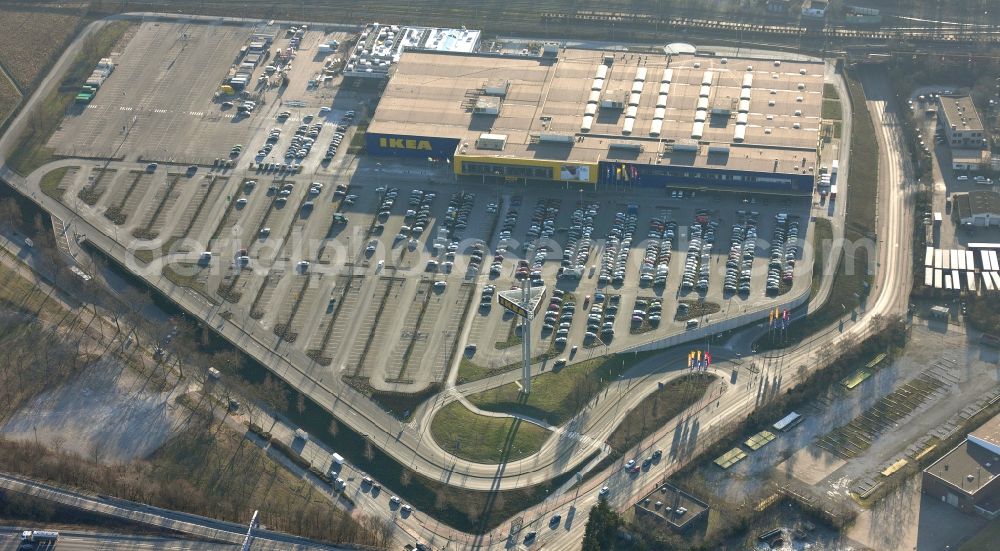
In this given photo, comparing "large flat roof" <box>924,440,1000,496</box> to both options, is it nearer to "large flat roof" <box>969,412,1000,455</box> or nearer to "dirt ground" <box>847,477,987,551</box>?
"large flat roof" <box>969,412,1000,455</box>

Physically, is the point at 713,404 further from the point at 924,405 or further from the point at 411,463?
the point at 411,463

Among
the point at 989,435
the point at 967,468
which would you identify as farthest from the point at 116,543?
the point at 989,435

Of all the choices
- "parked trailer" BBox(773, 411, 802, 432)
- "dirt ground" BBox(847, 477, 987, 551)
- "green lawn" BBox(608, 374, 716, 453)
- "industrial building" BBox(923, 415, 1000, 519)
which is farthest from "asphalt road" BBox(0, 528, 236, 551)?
"industrial building" BBox(923, 415, 1000, 519)

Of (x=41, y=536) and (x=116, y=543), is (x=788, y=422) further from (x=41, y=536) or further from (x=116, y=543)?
(x=41, y=536)

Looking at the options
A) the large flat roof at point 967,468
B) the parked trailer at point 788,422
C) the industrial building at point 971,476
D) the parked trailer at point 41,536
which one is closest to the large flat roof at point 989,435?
the industrial building at point 971,476

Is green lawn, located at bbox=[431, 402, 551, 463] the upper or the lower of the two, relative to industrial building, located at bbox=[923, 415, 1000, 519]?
lower

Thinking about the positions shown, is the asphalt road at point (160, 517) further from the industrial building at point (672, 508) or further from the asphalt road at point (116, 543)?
the industrial building at point (672, 508)

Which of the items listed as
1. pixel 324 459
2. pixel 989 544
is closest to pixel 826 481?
pixel 989 544
